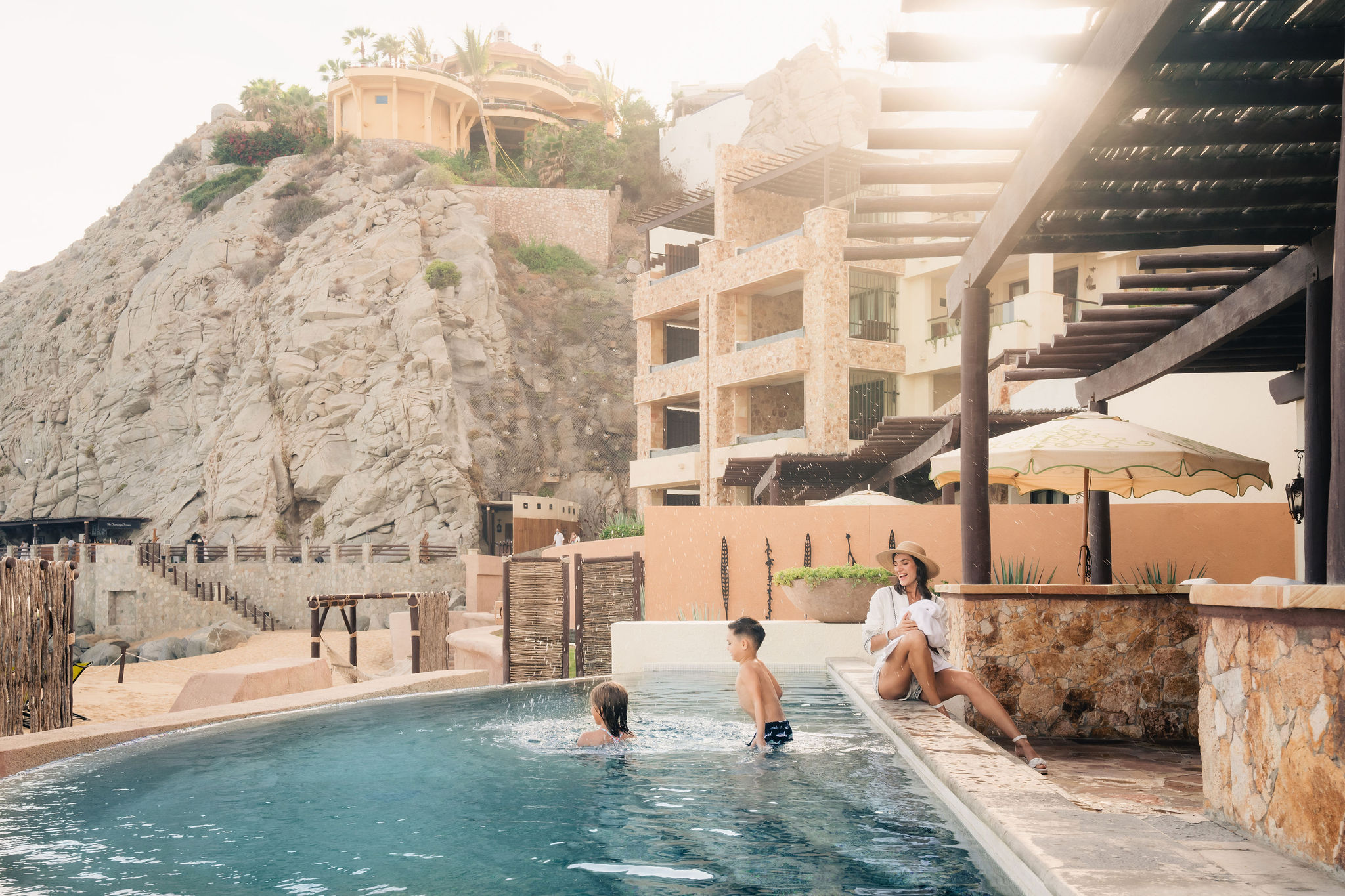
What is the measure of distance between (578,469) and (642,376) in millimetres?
13691

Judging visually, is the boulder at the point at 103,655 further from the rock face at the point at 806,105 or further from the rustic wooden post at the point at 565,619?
the rock face at the point at 806,105

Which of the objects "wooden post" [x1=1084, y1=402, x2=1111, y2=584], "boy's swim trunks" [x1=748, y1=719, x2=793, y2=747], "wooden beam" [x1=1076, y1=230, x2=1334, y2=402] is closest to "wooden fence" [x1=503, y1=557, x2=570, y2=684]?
"wooden post" [x1=1084, y1=402, x2=1111, y2=584]

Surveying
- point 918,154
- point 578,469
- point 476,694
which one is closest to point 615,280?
point 578,469

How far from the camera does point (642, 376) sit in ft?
117

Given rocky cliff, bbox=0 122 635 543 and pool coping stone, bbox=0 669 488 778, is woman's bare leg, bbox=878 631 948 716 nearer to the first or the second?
pool coping stone, bbox=0 669 488 778

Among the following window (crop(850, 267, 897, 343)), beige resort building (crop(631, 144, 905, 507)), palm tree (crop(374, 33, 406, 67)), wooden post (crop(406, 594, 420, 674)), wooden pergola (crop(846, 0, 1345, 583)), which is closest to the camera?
wooden pergola (crop(846, 0, 1345, 583))

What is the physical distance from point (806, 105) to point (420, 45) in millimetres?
26754

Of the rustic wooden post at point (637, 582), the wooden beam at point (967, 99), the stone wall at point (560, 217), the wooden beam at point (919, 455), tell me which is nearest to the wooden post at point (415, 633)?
the rustic wooden post at point (637, 582)

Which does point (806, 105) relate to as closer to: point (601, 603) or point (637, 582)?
point (637, 582)

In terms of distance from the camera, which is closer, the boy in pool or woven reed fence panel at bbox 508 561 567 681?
the boy in pool

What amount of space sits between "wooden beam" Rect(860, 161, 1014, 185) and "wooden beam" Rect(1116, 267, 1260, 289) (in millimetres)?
2370

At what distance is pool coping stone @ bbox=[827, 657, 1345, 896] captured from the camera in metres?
2.96

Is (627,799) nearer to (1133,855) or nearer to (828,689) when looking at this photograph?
(1133,855)

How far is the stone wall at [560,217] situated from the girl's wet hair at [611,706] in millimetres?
50116
